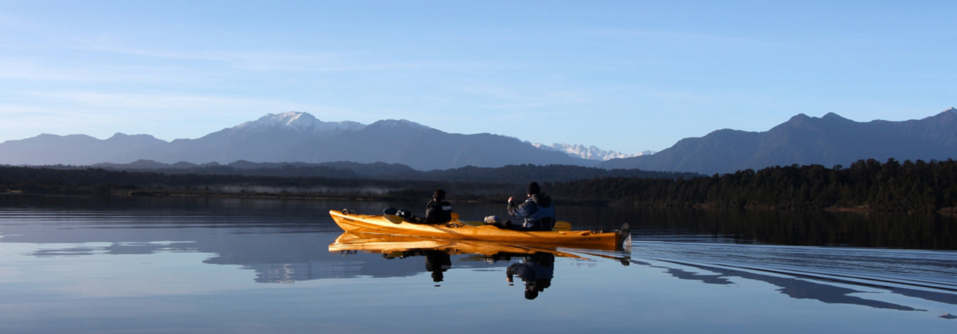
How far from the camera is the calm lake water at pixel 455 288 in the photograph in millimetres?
11000

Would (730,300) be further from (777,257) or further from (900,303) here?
(777,257)

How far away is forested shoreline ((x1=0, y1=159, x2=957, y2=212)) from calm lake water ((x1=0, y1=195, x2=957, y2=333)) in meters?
51.7

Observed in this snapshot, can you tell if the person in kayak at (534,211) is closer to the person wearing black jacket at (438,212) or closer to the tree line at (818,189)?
the person wearing black jacket at (438,212)

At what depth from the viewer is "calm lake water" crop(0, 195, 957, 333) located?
36.1 feet

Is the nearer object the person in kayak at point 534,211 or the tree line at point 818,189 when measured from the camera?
the person in kayak at point 534,211

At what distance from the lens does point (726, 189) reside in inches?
3196

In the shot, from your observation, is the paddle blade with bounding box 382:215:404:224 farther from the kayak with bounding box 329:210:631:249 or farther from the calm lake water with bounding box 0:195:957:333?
the calm lake water with bounding box 0:195:957:333

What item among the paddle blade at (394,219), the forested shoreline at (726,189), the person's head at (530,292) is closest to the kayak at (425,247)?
the paddle blade at (394,219)

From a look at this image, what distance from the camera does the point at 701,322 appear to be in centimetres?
1128

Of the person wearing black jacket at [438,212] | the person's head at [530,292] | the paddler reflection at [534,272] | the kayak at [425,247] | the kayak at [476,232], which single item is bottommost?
the person's head at [530,292]

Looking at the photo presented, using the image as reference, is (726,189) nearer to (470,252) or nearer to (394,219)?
(394,219)

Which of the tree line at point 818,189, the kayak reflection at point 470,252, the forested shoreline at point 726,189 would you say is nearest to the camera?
the kayak reflection at point 470,252

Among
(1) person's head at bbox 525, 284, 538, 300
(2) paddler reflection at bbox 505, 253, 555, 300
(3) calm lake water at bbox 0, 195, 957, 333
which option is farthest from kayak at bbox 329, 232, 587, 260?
(1) person's head at bbox 525, 284, 538, 300

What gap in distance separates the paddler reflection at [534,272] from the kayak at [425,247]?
1.06 meters
